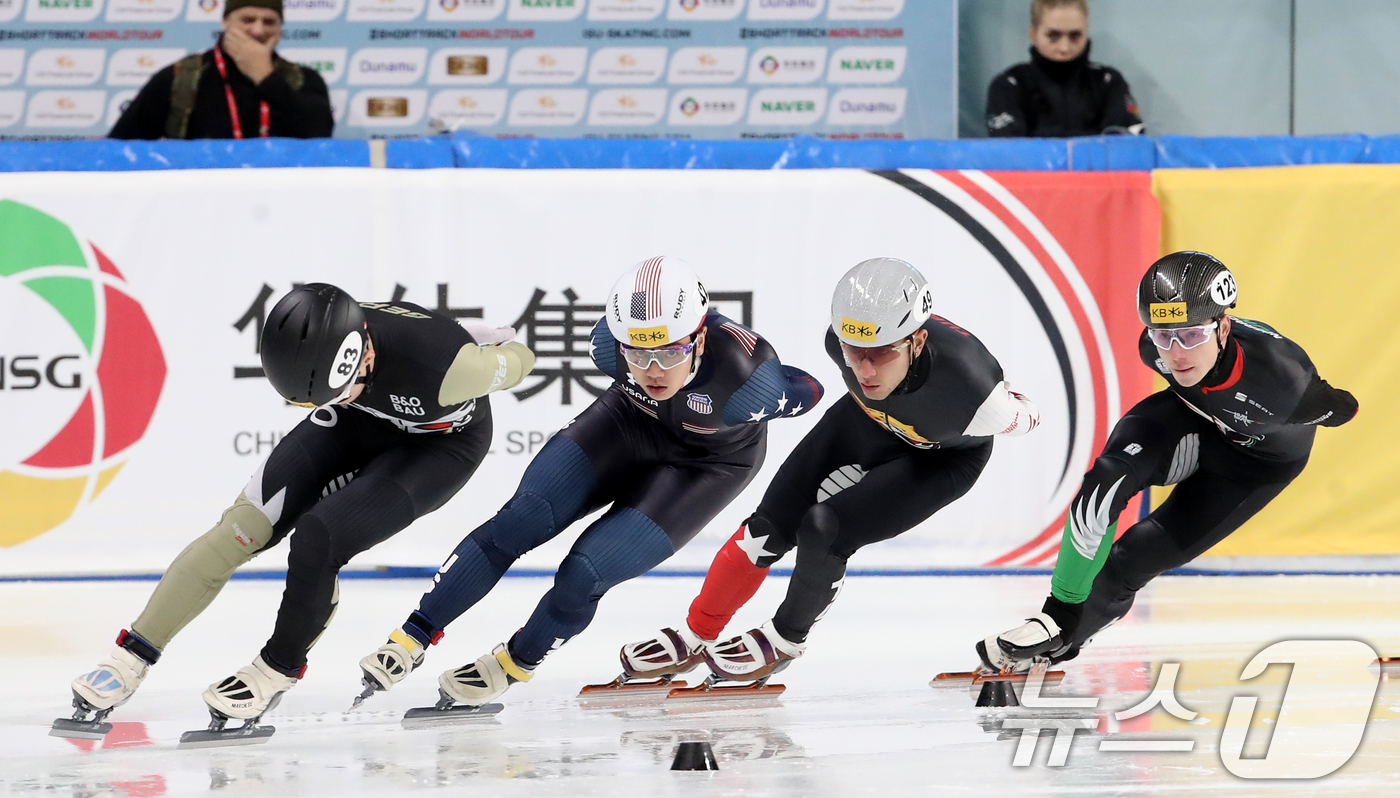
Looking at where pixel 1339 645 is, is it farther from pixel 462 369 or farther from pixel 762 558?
pixel 462 369

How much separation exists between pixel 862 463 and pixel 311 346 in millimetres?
1739

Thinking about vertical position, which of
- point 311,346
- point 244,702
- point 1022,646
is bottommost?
point 1022,646

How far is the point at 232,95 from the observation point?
666 centimetres

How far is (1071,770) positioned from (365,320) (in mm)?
2148

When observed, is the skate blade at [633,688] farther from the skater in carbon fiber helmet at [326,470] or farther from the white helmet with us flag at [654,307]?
the white helmet with us flag at [654,307]

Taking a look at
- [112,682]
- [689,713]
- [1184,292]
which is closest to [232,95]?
[112,682]

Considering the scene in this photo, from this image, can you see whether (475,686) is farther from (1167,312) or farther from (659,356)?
(1167,312)

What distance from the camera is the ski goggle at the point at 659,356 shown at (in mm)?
3893

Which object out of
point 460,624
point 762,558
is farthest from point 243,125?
point 762,558

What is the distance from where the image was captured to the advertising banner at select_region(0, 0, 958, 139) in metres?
7.64

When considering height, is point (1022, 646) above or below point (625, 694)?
above

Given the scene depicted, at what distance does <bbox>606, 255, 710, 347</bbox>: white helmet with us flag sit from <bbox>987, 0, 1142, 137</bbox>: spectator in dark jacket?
363 centimetres

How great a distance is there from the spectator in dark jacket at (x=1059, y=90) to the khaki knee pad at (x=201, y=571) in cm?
457

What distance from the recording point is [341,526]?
12.0 feet
